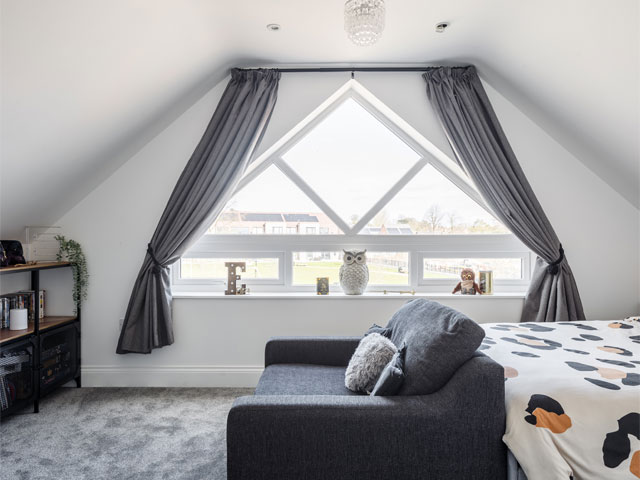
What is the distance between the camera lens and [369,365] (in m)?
1.89

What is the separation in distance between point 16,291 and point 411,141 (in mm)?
3292

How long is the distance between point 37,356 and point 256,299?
1.49 m

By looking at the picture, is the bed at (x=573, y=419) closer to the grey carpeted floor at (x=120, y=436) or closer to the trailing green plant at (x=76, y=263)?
the grey carpeted floor at (x=120, y=436)

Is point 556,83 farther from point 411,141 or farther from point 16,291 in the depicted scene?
point 16,291

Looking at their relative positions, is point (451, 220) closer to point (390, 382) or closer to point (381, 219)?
point (381, 219)

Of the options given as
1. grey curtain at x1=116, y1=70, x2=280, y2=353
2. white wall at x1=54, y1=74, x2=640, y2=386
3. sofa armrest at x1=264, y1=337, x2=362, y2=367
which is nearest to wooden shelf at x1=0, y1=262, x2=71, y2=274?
white wall at x1=54, y1=74, x2=640, y2=386

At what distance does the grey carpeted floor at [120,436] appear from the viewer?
2.03 metres

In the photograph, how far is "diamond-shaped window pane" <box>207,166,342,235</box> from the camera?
135 inches

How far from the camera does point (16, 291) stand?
303 cm

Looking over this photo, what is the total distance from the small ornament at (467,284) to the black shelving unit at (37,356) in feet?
9.95

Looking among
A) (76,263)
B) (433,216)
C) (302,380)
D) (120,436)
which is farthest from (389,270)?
(76,263)

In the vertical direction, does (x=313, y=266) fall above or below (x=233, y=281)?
above

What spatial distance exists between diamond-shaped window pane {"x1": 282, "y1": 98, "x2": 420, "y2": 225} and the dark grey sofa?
2078 millimetres

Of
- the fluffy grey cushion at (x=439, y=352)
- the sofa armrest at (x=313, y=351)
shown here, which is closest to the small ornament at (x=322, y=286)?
the sofa armrest at (x=313, y=351)
